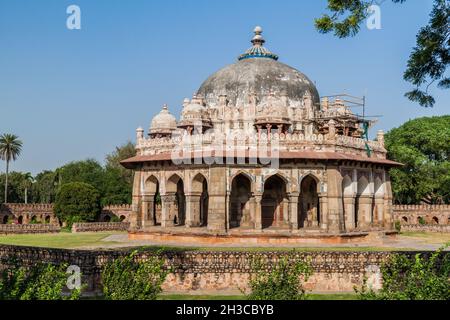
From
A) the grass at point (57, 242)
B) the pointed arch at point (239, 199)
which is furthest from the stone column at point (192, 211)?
the grass at point (57, 242)

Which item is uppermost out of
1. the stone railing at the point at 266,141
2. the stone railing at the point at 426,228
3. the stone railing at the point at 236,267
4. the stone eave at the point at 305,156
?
the stone railing at the point at 266,141

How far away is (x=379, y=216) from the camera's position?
34.2m

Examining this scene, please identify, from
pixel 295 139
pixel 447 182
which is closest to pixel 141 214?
pixel 295 139

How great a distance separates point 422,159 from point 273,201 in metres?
27.3

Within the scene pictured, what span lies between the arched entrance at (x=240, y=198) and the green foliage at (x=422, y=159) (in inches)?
1013

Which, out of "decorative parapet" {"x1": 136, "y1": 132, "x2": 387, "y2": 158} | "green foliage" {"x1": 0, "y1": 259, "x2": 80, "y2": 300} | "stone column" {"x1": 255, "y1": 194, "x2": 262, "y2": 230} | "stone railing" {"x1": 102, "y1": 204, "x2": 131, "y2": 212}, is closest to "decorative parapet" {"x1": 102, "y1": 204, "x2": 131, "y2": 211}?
"stone railing" {"x1": 102, "y1": 204, "x2": 131, "y2": 212}

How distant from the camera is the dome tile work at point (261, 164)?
28969 millimetres

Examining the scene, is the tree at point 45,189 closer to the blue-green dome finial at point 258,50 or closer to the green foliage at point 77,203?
the green foliage at point 77,203

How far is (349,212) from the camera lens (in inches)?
1216

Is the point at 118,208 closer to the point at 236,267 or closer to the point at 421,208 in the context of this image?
the point at 421,208

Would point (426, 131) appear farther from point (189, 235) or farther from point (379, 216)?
point (189, 235)

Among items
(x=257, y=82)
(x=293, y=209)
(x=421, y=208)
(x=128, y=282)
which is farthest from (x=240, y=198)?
(x=421, y=208)

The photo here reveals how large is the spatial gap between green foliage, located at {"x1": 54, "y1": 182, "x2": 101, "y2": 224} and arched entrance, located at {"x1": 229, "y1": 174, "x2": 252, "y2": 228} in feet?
76.2
